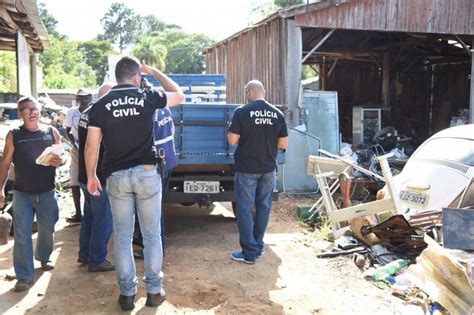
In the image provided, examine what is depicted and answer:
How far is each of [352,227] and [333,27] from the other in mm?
6645

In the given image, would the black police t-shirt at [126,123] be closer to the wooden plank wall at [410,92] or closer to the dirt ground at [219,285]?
the dirt ground at [219,285]

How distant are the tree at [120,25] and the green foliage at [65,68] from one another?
70.7 ft

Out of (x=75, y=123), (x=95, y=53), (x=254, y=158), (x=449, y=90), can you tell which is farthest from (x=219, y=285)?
(x=95, y=53)

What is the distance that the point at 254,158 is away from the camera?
552 centimetres

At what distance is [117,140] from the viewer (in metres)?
3.99

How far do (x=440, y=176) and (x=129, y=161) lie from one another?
12.6 ft

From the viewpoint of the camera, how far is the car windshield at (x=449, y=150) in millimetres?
6121

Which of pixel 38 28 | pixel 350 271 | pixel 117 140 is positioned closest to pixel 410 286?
pixel 350 271

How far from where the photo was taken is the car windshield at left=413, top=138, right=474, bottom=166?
612 centimetres

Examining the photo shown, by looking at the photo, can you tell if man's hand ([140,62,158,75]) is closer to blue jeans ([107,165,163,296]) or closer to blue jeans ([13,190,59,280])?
blue jeans ([107,165,163,296])

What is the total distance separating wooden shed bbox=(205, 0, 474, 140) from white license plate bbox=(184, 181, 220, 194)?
5.20 meters

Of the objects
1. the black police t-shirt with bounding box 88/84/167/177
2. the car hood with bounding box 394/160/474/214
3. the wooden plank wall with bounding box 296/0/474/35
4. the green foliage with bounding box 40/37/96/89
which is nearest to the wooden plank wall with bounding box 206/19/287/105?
the wooden plank wall with bounding box 296/0/474/35

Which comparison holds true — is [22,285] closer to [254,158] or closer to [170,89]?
[170,89]

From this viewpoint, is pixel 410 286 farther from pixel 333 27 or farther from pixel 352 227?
pixel 333 27
